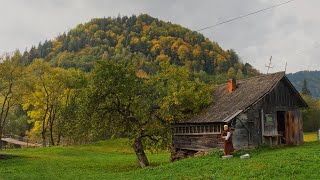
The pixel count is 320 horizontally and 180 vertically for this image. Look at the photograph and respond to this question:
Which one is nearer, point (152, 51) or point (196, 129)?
point (196, 129)

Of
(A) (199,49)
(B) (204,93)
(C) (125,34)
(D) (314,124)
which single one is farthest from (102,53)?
(B) (204,93)

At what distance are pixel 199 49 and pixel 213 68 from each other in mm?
9897

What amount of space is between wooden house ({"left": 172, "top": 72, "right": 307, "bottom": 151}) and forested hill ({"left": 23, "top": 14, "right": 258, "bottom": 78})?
103314 millimetres

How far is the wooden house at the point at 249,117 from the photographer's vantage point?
111ft

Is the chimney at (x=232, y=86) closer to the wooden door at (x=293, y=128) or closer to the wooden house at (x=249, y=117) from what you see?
the wooden house at (x=249, y=117)

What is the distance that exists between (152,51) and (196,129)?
13618cm

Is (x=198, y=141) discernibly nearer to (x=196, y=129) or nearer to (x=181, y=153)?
(x=196, y=129)

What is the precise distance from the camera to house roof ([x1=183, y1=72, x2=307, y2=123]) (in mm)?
33750

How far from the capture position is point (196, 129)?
121 feet

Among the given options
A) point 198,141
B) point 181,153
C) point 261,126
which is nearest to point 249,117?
point 261,126

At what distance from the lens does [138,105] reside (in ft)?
120

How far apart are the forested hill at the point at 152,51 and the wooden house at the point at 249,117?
10331cm

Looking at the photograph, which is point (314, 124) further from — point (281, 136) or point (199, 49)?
point (281, 136)

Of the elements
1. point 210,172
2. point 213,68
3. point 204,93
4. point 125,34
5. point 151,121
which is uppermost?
point 125,34
